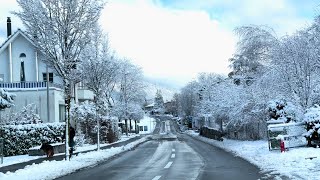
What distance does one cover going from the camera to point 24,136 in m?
25.9

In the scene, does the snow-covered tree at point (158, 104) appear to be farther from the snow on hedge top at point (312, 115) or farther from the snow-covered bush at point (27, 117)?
the snow on hedge top at point (312, 115)

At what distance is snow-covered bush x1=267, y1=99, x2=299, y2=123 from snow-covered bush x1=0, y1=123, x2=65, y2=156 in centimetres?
1443

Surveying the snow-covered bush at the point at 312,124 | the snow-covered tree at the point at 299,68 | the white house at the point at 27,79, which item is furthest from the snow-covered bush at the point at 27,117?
the snow-covered bush at the point at 312,124

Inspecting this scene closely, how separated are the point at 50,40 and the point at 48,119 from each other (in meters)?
19.9

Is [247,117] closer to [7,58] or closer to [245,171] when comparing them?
[245,171]

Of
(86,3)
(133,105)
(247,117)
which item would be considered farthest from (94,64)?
(133,105)

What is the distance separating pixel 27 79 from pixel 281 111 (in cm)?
2760

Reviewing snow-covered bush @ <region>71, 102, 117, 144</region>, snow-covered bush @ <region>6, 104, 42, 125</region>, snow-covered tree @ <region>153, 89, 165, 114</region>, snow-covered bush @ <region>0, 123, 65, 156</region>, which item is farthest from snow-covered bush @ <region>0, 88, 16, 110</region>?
snow-covered tree @ <region>153, 89, 165, 114</region>

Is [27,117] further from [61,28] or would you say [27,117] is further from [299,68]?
[299,68]

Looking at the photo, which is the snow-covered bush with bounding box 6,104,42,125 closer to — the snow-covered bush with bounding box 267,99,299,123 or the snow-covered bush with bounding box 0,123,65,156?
the snow-covered bush with bounding box 0,123,65,156

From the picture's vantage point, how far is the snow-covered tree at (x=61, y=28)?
1858cm

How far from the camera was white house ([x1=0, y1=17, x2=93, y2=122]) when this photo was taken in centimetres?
3806

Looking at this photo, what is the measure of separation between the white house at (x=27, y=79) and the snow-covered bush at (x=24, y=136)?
28.4 ft

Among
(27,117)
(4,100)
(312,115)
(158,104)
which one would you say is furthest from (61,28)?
(158,104)
